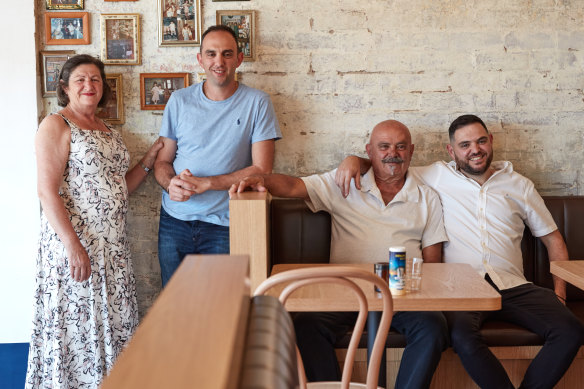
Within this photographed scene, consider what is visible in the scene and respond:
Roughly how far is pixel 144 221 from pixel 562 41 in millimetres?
2546

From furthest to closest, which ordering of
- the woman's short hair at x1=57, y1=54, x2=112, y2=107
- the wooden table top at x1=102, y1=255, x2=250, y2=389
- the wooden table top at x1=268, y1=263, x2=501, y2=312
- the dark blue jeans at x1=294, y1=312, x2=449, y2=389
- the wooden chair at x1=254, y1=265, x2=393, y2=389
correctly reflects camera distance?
the woman's short hair at x1=57, y1=54, x2=112, y2=107, the dark blue jeans at x1=294, y1=312, x2=449, y2=389, the wooden table top at x1=268, y1=263, x2=501, y2=312, the wooden chair at x1=254, y1=265, x2=393, y2=389, the wooden table top at x1=102, y1=255, x2=250, y2=389

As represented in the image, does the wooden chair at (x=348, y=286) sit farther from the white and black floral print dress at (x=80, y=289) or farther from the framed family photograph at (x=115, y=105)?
the framed family photograph at (x=115, y=105)

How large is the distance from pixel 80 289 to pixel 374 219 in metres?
1.44

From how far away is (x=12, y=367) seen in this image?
3279 millimetres

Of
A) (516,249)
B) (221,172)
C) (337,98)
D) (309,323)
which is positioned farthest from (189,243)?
(516,249)

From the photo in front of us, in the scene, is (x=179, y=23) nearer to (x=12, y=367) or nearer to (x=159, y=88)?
(x=159, y=88)

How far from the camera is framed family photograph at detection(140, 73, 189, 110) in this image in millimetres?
3328

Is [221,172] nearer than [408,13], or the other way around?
[221,172]

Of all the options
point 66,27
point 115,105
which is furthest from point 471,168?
point 66,27

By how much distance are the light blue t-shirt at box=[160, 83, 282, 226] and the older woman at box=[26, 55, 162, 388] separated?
39 centimetres

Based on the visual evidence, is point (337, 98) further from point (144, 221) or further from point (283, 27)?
point (144, 221)

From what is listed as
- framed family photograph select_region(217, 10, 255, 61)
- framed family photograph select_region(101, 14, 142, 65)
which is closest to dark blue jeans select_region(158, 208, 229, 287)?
framed family photograph select_region(101, 14, 142, 65)

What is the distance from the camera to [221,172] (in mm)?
3121

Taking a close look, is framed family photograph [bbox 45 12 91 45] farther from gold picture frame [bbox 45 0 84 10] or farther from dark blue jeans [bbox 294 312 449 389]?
dark blue jeans [bbox 294 312 449 389]
